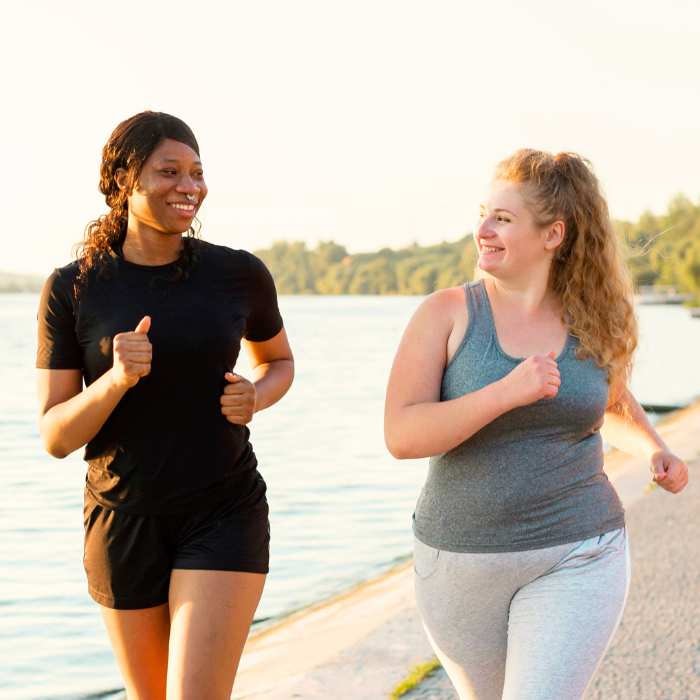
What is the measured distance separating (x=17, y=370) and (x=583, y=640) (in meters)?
39.6

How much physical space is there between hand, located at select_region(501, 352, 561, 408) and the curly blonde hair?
30 cm

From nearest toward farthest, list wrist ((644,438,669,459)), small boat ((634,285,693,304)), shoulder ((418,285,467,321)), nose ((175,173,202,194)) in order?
shoulder ((418,285,467,321)) → nose ((175,173,202,194)) → wrist ((644,438,669,459)) → small boat ((634,285,693,304))

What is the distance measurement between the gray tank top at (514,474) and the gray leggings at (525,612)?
46 millimetres

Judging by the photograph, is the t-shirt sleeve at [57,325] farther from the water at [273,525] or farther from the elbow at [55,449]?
the water at [273,525]

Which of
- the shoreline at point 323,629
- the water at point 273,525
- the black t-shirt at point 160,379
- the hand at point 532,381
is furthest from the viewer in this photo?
the water at point 273,525

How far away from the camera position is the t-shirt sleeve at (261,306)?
3576 millimetres

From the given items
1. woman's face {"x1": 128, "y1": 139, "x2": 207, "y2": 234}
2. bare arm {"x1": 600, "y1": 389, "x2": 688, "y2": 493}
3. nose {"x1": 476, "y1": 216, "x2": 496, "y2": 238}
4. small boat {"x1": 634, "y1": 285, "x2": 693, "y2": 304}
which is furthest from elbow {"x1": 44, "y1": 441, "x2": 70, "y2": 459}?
small boat {"x1": 634, "y1": 285, "x2": 693, "y2": 304}

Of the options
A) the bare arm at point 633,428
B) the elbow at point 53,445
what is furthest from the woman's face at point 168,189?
the bare arm at point 633,428

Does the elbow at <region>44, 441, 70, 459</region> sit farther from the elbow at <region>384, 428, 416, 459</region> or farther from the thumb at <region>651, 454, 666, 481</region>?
the thumb at <region>651, 454, 666, 481</region>

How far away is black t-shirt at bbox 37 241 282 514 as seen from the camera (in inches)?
128

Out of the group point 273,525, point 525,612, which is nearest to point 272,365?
point 525,612

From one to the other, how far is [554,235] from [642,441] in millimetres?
715

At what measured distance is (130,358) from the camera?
3.04m

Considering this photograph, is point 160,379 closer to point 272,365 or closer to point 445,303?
point 272,365
